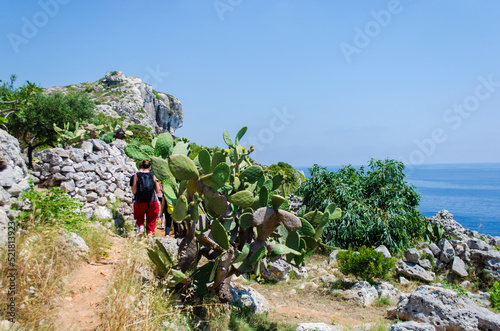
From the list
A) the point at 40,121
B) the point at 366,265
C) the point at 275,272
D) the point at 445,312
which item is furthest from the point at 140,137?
the point at 445,312

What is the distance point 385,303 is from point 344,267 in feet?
3.75

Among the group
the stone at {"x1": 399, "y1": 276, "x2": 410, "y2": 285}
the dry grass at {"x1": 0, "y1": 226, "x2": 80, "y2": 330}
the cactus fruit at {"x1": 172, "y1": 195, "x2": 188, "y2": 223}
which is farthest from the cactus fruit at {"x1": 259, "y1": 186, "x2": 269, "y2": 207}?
the stone at {"x1": 399, "y1": 276, "x2": 410, "y2": 285}

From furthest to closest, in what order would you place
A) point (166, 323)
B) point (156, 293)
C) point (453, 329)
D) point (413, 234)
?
1. point (413, 234)
2. point (453, 329)
3. point (156, 293)
4. point (166, 323)

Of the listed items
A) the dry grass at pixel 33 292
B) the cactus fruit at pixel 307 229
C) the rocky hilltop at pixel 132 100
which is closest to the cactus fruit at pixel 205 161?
the cactus fruit at pixel 307 229

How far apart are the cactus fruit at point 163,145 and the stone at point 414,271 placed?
5856 millimetres

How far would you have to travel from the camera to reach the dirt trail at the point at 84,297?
9.49 feet

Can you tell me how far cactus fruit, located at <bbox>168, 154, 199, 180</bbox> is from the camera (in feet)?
10.1

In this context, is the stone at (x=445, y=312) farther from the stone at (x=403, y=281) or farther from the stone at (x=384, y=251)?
the stone at (x=384, y=251)

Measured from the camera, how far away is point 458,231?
33.2 ft

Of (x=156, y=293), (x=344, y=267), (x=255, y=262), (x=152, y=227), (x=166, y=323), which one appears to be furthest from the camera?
(x=344, y=267)

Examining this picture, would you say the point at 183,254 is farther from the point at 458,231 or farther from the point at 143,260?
the point at 458,231

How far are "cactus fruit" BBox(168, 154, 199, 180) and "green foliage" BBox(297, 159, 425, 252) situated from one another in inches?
250

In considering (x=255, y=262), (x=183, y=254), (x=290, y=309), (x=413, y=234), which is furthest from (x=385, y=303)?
(x=413, y=234)

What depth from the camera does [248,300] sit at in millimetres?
4266
